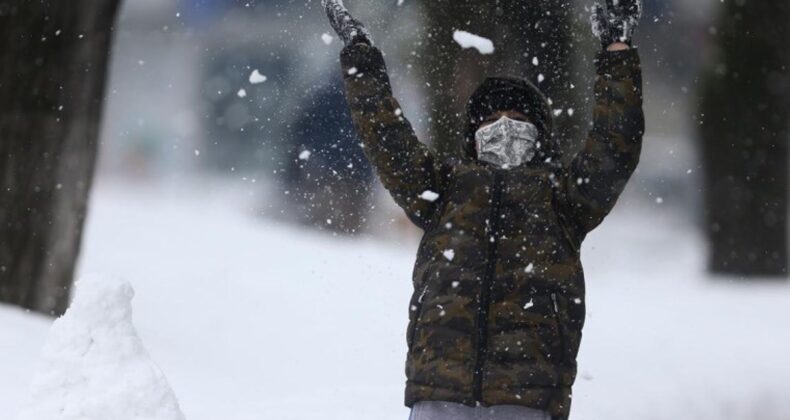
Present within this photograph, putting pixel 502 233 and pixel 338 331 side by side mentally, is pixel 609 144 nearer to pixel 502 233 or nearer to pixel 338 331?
pixel 502 233

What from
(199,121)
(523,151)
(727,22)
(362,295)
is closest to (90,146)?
(362,295)

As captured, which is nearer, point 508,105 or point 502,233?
point 502,233

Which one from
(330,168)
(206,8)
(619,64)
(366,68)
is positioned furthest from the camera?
(206,8)

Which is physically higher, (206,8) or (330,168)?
(206,8)

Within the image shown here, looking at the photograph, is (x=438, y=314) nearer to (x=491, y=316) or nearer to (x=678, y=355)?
(x=491, y=316)

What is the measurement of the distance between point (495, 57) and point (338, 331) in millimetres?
3103

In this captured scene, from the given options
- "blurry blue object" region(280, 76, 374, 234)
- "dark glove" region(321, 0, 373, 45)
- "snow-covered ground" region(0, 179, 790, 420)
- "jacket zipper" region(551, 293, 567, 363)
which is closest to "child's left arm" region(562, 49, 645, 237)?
"jacket zipper" region(551, 293, 567, 363)

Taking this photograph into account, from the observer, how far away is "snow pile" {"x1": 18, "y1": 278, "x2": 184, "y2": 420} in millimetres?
3496

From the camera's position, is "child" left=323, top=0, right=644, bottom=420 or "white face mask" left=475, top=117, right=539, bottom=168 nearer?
"child" left=323, top=0, right=644, bottom=420

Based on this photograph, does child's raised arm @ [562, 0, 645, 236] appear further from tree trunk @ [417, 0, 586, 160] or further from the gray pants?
tree trunk @ [417, 0, 586, 160]

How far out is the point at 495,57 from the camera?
9828mm

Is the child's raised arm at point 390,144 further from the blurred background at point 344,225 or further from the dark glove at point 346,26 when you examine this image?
the blurred background at point 344,225

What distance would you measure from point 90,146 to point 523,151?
4244 millimetres

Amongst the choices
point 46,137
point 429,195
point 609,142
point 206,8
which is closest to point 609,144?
point 609,142
